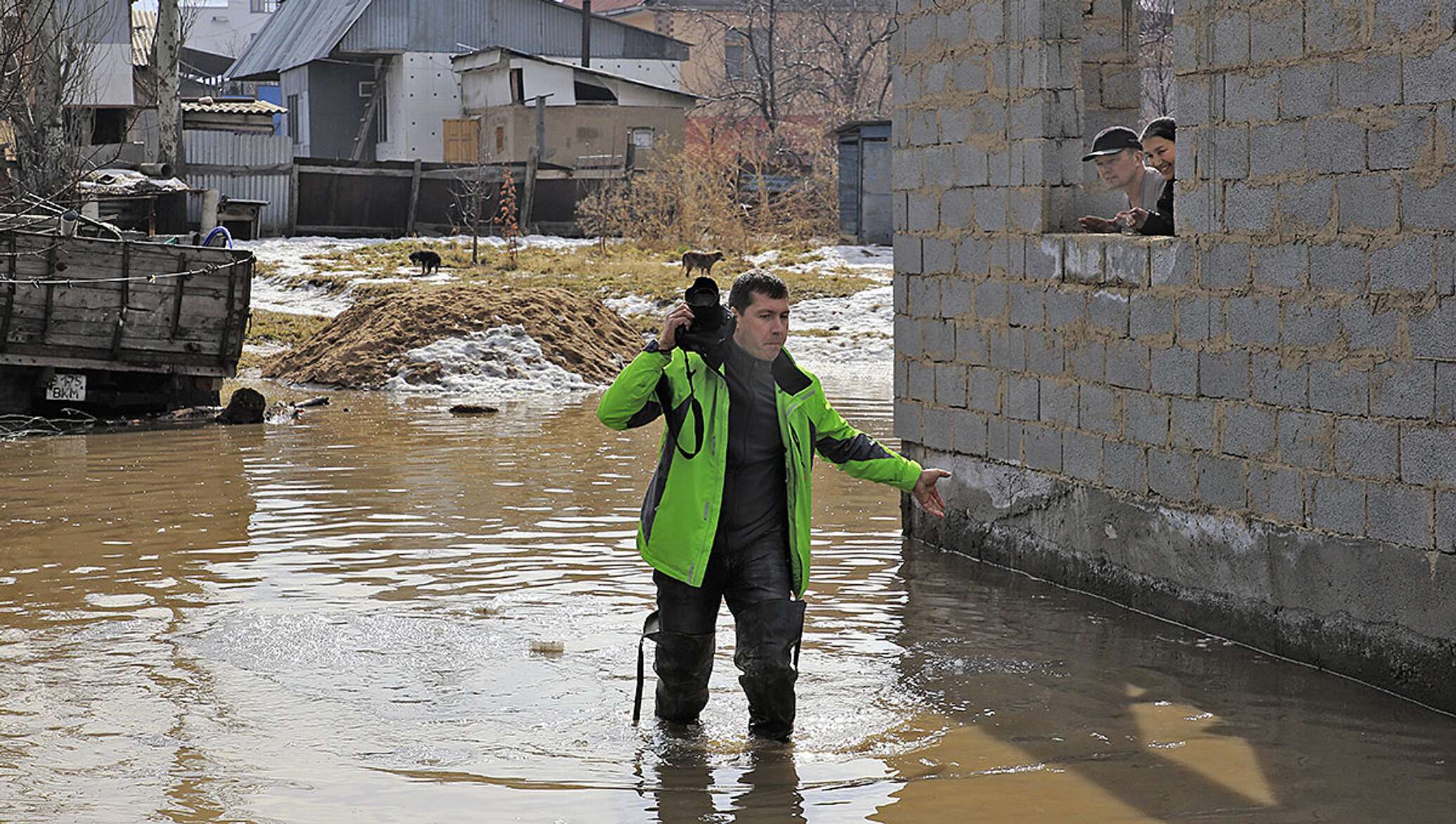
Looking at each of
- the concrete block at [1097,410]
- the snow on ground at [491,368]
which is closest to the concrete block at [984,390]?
the concrete block at [1097,410]

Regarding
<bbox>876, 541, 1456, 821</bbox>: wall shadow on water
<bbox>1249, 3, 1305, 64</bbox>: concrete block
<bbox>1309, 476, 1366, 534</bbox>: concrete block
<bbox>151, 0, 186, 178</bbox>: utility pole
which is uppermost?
<bbox>151, 0, 186, 178</bbox>: utility pole

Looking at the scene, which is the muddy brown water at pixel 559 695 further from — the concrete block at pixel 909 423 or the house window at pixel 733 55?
the house window at pixel 733 55

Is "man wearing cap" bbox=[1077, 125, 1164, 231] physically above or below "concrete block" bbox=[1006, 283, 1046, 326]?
above

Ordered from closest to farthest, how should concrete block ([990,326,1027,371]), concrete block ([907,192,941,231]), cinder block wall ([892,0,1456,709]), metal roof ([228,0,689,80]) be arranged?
cinder block wall ([892,0,1456,709])
concrete block ([990,326,1027,371])
concrete block ([907,192,941,231])
metal roof ([228,0,689,80])

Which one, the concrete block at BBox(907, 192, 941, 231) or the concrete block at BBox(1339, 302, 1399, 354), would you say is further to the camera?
the concrete block at BBox(907, 192, 941, 231)

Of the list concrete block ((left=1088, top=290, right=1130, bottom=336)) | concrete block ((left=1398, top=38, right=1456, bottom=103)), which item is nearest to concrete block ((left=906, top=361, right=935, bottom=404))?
concrete block ((left=1088, top=290, right=1130, bottom=336))

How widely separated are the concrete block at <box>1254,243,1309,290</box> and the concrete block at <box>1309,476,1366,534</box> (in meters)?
0.84

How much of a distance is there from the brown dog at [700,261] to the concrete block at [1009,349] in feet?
56.9

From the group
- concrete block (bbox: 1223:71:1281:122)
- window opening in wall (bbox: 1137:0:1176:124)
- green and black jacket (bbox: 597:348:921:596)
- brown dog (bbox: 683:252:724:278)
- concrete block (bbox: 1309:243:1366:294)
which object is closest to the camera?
green and black jacket (bbox: 597:348:921:596)

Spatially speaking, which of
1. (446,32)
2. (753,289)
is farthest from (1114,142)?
(446,32)

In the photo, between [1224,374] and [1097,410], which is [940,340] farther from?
[1224,374]

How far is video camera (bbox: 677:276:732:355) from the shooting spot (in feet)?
19.5

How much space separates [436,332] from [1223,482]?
44.5ft

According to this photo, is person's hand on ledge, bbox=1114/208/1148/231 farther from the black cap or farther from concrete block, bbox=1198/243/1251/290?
concrete block, bbox=1198/243/1251/290
